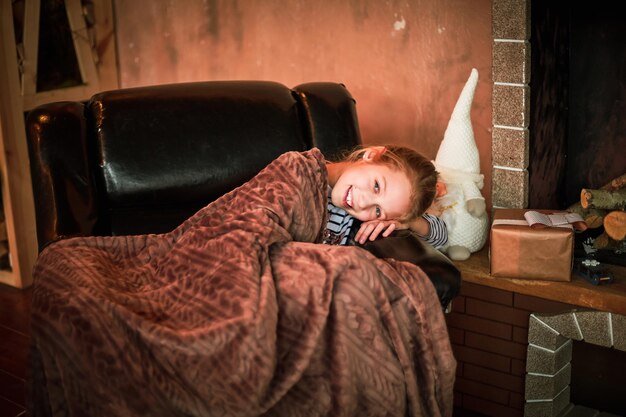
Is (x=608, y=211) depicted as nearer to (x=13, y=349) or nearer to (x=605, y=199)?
(x=605, y=199)

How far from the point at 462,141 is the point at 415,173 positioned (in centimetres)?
37

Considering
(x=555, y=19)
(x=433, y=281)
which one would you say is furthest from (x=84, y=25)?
(x=433, y=281)

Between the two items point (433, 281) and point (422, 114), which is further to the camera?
point (422, 114)

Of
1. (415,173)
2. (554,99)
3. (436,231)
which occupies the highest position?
(554,99)

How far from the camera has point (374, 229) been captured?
1.70m

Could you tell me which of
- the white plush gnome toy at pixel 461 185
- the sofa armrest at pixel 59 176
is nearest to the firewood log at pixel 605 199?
the white plush gnome toy at pixel 461 185

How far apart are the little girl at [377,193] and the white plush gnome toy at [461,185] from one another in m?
0.22

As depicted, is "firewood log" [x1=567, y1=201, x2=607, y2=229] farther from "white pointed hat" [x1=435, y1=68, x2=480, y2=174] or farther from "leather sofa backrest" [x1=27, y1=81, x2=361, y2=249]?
"leather sofa backrest" [x1=27, y1=81, x2=361, y2=249]

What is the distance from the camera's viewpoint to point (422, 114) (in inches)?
91.7

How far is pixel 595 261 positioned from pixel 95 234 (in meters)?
1.43

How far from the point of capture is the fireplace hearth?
5.94 ft

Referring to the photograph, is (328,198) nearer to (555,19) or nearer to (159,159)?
(159,159)

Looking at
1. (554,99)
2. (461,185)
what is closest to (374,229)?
(461,185)

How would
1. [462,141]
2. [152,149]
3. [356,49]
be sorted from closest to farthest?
[152,149]
[462,141]
[356,49]
